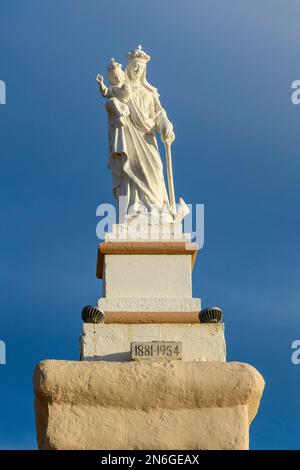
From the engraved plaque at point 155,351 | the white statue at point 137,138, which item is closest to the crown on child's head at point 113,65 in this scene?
the white statue at point 137,138

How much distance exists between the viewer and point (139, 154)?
12297 mm

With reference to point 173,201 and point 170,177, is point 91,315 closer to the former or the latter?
point 173,201

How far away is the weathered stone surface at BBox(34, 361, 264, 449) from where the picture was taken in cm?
893

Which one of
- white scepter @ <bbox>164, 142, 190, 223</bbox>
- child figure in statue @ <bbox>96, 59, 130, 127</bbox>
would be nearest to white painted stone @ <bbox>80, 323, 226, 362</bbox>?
white scepter @ <bbox>164, 142, 190, 223</bbox>

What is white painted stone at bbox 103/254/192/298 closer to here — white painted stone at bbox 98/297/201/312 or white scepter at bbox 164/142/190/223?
white painted stone at bbox 98/297/201/312

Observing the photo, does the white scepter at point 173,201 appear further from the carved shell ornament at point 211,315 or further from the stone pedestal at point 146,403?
the stone pedestal at point 146,403

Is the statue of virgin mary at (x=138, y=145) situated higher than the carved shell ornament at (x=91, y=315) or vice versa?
the statue of virgin mary at (x=138, y=145)

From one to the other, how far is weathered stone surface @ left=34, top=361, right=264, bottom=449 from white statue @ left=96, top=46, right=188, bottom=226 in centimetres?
319

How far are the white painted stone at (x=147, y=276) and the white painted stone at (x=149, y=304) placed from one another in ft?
0.68

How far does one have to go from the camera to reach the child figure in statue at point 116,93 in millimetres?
12359

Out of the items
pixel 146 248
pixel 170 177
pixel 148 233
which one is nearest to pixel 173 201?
pixel 170 177

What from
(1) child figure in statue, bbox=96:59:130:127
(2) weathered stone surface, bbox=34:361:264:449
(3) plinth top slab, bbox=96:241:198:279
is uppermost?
(1) child figure in statue, bbox=96:59:130:127

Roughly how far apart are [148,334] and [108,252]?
4.50ft

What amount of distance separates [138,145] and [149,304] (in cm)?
252
